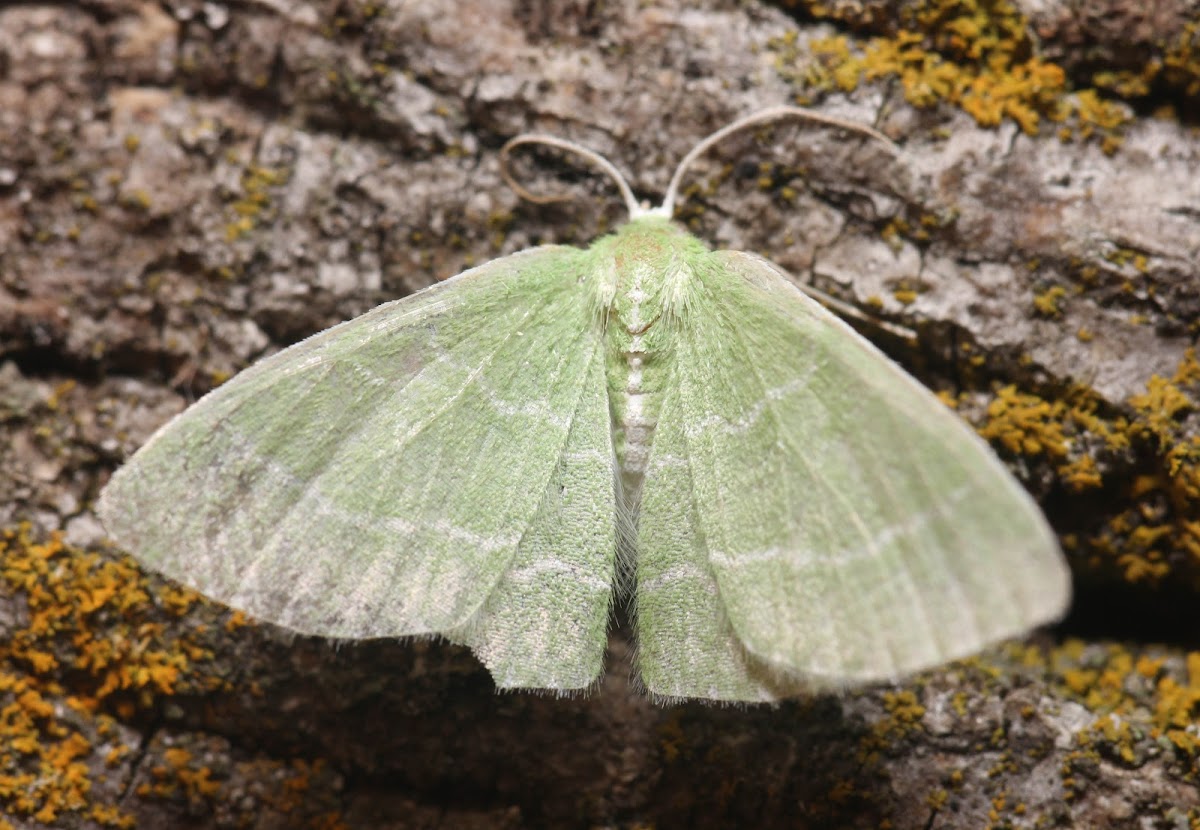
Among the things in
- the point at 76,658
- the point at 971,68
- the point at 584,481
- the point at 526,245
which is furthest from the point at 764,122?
the point at 76,658

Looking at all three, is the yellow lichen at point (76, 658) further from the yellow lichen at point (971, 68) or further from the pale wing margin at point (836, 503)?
the yellow lichen at point (971, 68)

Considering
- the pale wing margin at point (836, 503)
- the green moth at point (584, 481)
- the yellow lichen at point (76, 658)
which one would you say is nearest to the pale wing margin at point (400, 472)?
the green moth at point (584, 481)

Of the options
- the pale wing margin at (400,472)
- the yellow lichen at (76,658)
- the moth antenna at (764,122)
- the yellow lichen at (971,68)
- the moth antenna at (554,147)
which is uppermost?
the yellow lichen at (971,68)

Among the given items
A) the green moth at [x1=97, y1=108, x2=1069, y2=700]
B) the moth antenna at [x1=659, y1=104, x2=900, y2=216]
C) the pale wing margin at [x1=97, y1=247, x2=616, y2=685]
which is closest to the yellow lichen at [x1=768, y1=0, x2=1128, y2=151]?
the moth antenna at [x1=659, y1=104, x2=900, y2=216]

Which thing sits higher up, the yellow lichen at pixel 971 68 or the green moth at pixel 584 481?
the yellow lichen at pixel 971 68

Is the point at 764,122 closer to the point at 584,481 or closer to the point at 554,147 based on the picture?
the point at 554,147

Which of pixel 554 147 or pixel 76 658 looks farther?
pixel 554 147

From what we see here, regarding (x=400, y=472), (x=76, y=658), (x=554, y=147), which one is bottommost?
(x=76, y=658)

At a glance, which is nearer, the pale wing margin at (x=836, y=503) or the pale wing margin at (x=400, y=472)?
the pale wing margin at (x=836, y=503)

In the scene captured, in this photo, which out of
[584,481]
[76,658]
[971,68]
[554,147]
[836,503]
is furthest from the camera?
[554,147]
